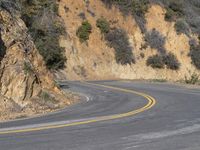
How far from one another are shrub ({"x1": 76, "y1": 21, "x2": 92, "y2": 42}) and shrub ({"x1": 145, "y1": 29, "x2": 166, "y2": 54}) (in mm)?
7803

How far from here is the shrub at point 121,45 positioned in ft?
172

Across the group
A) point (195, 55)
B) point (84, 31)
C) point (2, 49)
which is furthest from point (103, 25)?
point (2, 49)

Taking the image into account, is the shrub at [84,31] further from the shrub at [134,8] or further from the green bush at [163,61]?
the green bush at [163,61]

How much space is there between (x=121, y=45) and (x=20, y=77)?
113 feet

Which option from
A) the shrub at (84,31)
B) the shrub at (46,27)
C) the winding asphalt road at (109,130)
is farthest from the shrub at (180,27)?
the winding asphalt road at (109,130)

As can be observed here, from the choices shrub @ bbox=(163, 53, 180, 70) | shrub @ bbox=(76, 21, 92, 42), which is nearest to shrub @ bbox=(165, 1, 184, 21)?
shrub @ bbox=(163, 53, 180, 70)

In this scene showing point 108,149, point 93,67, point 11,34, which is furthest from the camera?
point 93,67

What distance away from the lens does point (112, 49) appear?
5362cm

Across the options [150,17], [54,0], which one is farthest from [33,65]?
[150,17]

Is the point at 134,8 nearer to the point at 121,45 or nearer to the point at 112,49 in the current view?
the point at 121,45

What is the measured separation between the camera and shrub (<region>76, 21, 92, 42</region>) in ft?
172

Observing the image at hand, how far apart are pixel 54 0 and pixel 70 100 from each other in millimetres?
32837

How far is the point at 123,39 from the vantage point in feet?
180

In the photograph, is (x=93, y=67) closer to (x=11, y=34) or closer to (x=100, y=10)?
(x=100, y=10)
